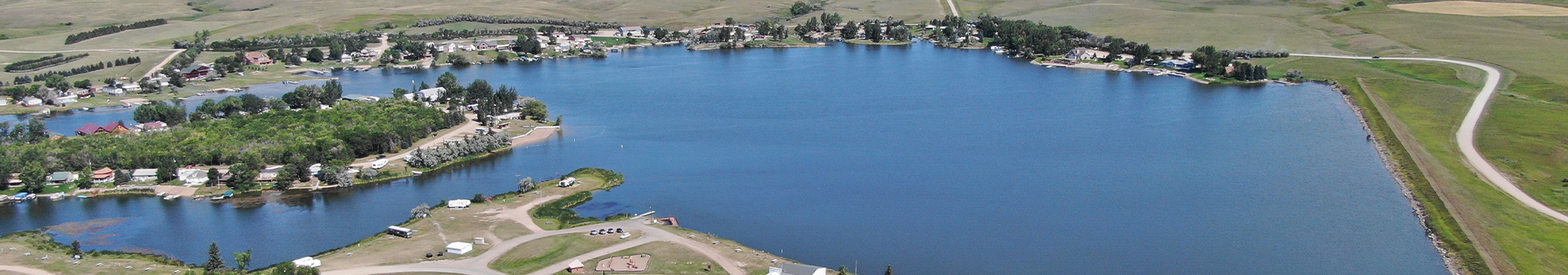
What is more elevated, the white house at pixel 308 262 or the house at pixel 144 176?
the house at pixel 144 176

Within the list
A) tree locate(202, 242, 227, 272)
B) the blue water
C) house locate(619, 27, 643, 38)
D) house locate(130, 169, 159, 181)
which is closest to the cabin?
the blue water

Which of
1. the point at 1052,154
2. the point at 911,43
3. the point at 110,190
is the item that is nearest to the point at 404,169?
the point at 110,190

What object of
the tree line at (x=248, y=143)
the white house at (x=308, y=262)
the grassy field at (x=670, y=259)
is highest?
the tree line at (x=248, y=143)

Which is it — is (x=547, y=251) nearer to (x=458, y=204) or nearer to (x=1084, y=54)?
(x=458, y=204)

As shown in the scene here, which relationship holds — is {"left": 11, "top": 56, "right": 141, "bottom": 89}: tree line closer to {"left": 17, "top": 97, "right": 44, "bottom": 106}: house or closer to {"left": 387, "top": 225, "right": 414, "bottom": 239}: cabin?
{"left": 17, "top": 97, "right": 44, "bottom": 106}: house

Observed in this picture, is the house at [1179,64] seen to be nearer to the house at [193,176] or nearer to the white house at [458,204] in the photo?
the white house at [458,204]

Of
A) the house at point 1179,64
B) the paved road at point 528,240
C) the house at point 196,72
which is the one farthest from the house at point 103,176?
the house at point 1179,64
